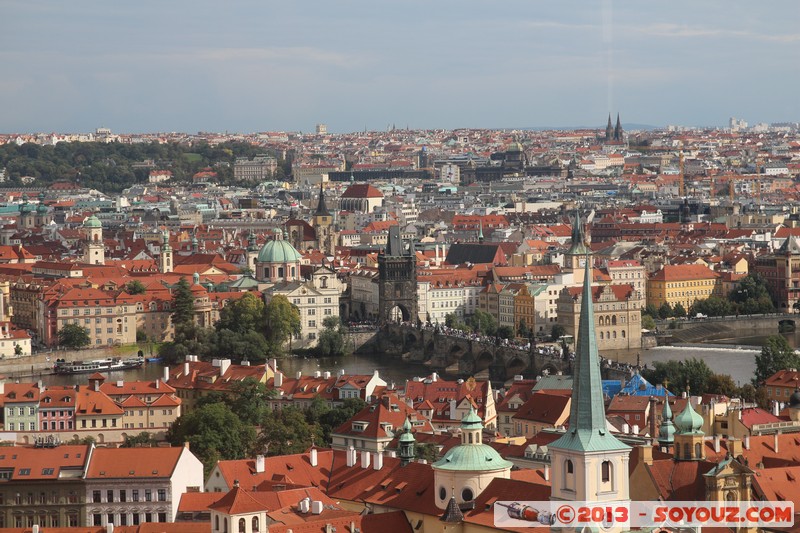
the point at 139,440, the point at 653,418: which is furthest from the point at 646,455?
the point at 139,440

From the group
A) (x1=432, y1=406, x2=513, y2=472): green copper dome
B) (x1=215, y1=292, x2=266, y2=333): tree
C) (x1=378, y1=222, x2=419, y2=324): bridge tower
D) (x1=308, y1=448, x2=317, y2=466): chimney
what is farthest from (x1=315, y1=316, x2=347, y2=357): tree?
(x1=432, y1=406, x2=513, y2=472): green copper dome

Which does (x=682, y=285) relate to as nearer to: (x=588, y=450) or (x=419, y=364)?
(x=419, y=364)

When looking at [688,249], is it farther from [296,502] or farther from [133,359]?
[296,502]

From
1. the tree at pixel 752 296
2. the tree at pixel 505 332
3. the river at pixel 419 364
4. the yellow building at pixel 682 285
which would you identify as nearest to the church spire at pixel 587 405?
the river at pixel 419 364

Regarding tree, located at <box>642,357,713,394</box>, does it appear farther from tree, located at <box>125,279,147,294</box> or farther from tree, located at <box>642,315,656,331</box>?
tree, located at <box>125,279,147,294</box>

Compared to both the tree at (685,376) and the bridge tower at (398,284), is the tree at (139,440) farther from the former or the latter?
the bridge tower at (398,284)
